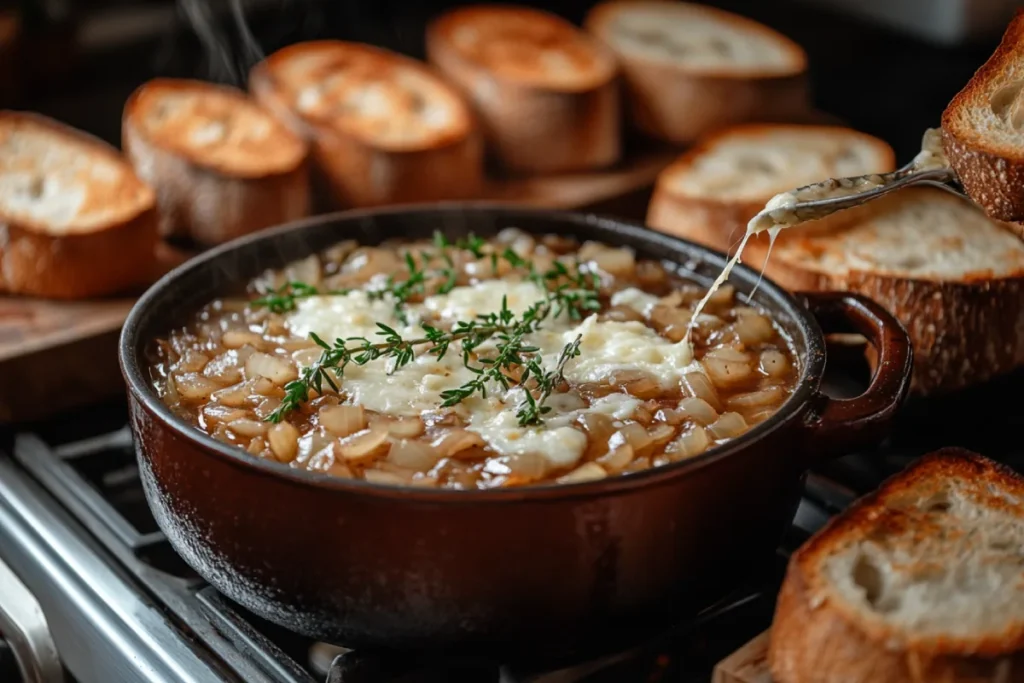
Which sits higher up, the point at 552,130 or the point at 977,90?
the point at 977,90

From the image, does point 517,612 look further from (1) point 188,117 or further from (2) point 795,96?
(2) point 795,96

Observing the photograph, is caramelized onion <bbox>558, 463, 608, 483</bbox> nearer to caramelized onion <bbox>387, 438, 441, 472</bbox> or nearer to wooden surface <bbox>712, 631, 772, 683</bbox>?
caramelized onion <bbox>387, 438, 441, 472</bbox>

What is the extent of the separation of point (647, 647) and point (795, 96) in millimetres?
2165

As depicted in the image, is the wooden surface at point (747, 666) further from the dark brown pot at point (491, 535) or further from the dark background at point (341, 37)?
the dark background at point (341, 37)

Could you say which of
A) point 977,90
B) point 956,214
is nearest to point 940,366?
point 956,214

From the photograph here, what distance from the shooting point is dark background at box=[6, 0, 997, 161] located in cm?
370

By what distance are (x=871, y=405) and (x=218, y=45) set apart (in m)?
2.67

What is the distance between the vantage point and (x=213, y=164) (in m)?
3.04

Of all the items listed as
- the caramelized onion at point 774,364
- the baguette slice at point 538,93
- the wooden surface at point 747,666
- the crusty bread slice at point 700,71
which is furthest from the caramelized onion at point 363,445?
the crusty bread slice at point 700,71

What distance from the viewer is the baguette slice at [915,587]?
1.50 meters

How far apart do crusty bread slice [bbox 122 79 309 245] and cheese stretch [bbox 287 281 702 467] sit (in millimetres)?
806

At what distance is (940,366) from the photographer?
2.45 metres

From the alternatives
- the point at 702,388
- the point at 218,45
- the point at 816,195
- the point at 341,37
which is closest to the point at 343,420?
the point at 702,388

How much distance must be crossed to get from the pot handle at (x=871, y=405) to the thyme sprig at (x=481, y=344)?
42cm
